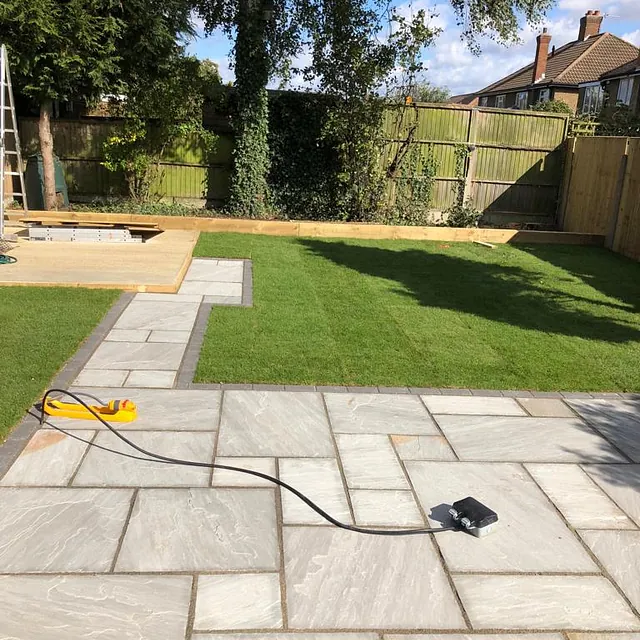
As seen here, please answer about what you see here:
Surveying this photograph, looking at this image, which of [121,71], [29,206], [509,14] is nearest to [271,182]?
[121,71]

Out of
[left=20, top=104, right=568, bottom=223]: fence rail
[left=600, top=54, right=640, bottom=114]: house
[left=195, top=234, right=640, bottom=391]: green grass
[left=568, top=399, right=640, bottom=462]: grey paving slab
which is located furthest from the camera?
[left=600, top=54, right=640, bottom=114]: house

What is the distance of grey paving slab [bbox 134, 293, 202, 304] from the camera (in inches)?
249

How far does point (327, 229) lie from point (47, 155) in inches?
189

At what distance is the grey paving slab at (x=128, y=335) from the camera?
202 inches

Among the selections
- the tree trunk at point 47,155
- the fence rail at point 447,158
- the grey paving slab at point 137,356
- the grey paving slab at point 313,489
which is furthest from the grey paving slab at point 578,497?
the tree trunk at point 47,155

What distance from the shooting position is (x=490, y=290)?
7.48 m

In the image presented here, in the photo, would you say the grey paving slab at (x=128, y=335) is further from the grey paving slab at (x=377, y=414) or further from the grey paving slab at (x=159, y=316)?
the grey paving slab at (x=377, y=414)

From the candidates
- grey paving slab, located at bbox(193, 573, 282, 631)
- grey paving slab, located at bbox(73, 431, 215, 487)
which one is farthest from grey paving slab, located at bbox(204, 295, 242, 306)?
grey paving slab, located at bbox(193, 573, 282, 631)

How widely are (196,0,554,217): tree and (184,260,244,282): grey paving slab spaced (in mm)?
3405

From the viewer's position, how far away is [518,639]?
7.29ft

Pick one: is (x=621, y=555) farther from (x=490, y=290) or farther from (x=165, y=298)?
(x=490, y=290)

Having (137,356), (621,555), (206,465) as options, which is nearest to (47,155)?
(137,356)

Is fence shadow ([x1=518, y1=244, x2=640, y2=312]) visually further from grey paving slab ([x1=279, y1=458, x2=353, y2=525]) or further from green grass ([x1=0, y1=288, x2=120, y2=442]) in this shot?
green grass ([x1=0, y1=288, x2=120, y2=442])

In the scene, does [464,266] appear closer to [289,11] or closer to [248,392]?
[248,392]
